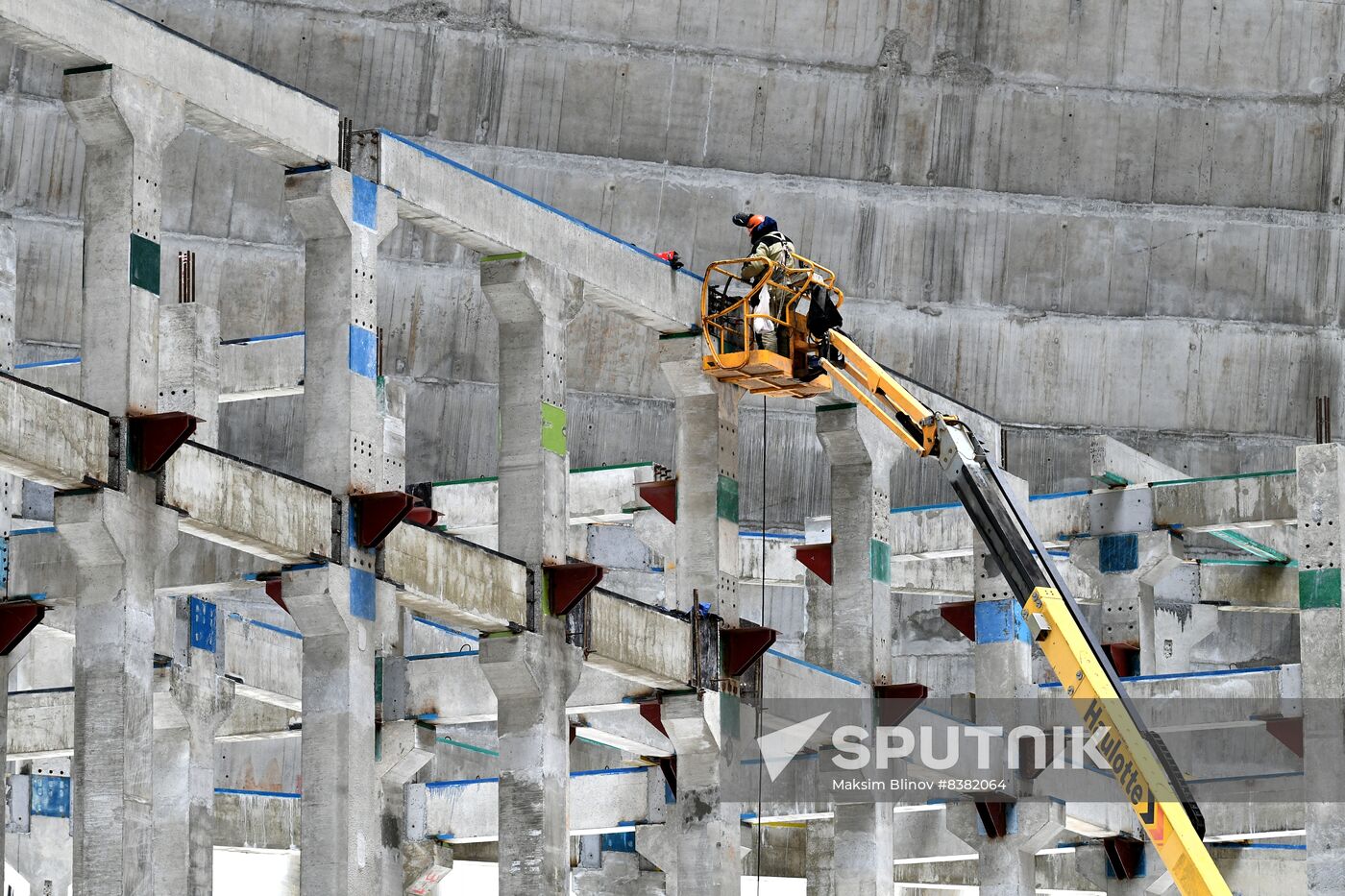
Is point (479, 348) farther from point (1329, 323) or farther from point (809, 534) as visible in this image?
point (1329, 323)

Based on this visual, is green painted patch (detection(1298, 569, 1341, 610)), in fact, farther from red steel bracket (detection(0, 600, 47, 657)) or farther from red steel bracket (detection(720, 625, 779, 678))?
red steel bracket (detection(0, 600, 47, 657))

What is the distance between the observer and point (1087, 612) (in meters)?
48.0

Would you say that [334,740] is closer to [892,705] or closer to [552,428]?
[552,428]

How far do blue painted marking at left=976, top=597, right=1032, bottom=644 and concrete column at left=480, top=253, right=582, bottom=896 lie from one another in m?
8.84

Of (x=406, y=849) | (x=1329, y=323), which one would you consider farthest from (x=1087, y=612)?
(x=406, y=849)

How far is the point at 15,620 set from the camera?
22.4m

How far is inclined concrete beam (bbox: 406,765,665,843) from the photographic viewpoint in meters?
32.3

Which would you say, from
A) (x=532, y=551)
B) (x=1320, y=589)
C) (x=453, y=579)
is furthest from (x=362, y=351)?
(x=1320, y=589)

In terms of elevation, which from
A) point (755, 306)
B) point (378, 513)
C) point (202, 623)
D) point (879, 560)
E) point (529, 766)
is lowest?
point (529, 766)

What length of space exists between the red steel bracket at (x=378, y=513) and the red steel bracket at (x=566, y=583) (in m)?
3.16

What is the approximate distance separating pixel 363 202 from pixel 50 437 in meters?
5.10

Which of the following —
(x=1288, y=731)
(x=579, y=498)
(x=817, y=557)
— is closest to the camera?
(x=1288, y=731)

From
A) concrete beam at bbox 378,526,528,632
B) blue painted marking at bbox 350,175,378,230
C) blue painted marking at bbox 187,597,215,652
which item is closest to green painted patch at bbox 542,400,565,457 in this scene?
concrete beam at bbox 378,526,528,632

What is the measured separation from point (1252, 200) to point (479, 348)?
50.3 ft
